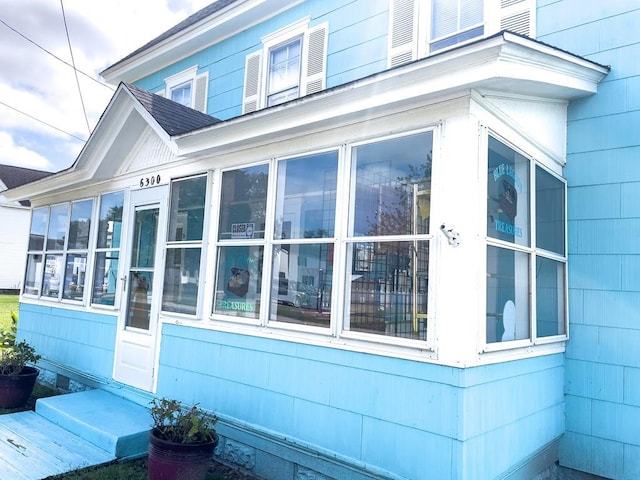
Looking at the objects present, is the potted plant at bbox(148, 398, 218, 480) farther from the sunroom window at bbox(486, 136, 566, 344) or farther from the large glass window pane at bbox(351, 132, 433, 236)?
the sunroom window at bbox(486, 136, 566, 344)

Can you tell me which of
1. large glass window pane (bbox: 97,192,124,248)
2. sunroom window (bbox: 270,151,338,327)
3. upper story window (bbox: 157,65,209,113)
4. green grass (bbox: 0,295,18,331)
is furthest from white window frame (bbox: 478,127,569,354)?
green grass (bbox: 0,295,18,331)

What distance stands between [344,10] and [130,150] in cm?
315

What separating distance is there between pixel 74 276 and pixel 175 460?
4.07m

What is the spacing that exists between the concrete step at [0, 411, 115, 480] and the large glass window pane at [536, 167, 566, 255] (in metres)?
4.00

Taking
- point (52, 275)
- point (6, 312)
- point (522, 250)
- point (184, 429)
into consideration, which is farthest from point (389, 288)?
point (6, 312)

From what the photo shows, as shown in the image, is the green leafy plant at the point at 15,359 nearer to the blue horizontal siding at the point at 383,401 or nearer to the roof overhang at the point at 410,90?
the blue horizontal siding at the point at 383,401

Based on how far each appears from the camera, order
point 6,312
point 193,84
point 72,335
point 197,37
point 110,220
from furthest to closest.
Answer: point 6,312
point 193,84
point 197,37
point 72,335
point 110,220

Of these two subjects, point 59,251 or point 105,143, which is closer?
point 105,143

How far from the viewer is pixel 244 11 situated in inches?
269

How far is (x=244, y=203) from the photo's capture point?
4.36 meters

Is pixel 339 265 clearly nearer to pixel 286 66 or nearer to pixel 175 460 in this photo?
pixel 175 460

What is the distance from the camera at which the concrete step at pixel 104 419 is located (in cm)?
405

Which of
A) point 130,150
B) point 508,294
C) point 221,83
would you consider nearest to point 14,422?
point 130,150

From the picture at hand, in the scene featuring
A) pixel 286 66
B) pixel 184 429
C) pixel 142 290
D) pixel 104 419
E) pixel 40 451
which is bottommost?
pixel 40 451
